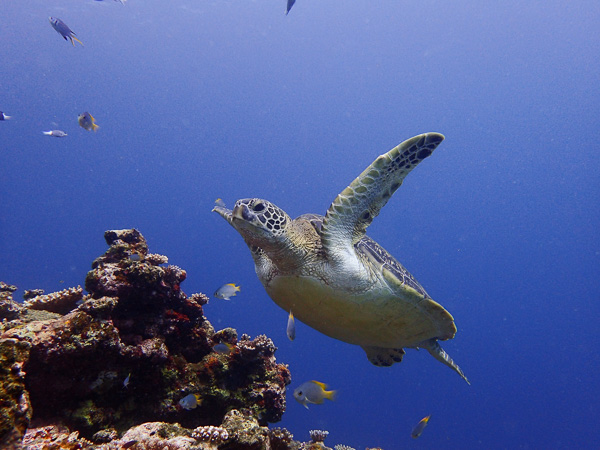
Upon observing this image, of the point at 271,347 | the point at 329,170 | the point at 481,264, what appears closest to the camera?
the point at 271,347

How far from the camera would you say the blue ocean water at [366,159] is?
41.4m

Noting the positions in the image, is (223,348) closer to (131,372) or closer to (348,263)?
(131,372)

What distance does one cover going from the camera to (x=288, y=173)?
262ft

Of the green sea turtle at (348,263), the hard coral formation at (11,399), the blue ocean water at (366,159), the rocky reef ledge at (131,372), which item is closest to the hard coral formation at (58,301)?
the rocky reef ledge at (131,372)

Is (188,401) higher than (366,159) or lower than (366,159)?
lower

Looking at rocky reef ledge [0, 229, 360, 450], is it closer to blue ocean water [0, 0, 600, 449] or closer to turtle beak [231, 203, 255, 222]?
turtle beak [231, 203, 255, 222]

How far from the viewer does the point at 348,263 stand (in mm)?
3594

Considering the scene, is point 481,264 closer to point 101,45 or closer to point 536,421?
point 536,421

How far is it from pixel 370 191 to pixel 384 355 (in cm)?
342

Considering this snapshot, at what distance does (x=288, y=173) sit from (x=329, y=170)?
10.7m

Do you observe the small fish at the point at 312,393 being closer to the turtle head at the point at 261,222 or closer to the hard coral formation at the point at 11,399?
the turtle head at the point at 261,222

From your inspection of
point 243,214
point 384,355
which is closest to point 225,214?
point 243,214

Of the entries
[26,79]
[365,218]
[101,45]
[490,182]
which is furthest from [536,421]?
[26,79]

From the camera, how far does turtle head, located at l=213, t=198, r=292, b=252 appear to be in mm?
3250
